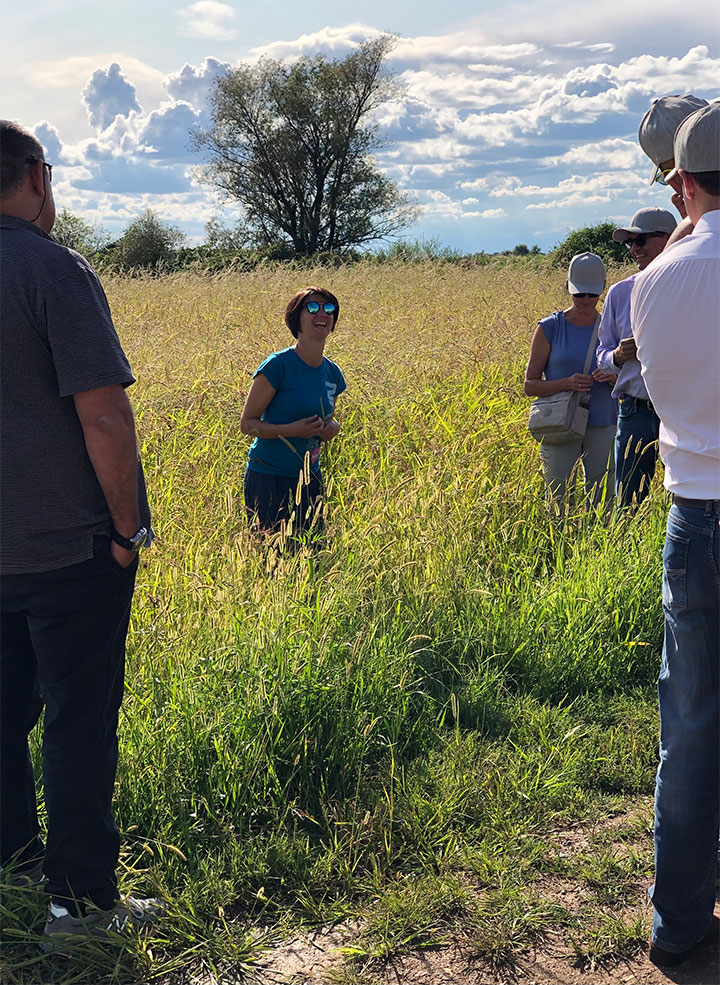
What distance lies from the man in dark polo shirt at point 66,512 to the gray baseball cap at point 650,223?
3.66 metres

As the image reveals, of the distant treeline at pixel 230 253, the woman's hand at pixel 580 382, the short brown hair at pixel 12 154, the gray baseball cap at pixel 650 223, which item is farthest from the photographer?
the distant treeline at pixel 230 253

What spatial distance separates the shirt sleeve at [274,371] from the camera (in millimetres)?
5004

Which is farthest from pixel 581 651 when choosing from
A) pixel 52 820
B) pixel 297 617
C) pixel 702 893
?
pixel 52 820

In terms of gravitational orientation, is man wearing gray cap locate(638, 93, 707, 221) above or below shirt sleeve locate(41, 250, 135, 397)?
above

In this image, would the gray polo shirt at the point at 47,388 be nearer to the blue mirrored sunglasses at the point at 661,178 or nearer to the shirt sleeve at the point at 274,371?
the blue mirrored sunglasses at the point at 661,178

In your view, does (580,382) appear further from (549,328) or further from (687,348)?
(687,348)

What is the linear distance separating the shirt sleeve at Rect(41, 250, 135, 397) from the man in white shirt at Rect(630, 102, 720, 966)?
58.4 inches

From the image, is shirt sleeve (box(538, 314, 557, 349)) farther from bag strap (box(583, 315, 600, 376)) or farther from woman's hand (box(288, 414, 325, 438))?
woman's hand (box(288, 414, 325, 438))

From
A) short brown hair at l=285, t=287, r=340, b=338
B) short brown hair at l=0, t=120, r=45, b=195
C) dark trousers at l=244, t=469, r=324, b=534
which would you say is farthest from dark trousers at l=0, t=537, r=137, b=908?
short brown hair at l=285, t=287, r=340, b=338

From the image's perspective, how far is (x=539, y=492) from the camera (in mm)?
5938

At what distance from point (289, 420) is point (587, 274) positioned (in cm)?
213

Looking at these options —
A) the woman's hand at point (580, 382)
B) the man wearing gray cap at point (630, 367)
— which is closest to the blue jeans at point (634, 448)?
the man wearing gray cap at point (630, 367)

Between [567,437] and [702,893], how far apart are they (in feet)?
11.8

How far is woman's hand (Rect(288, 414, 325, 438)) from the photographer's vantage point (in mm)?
4965
